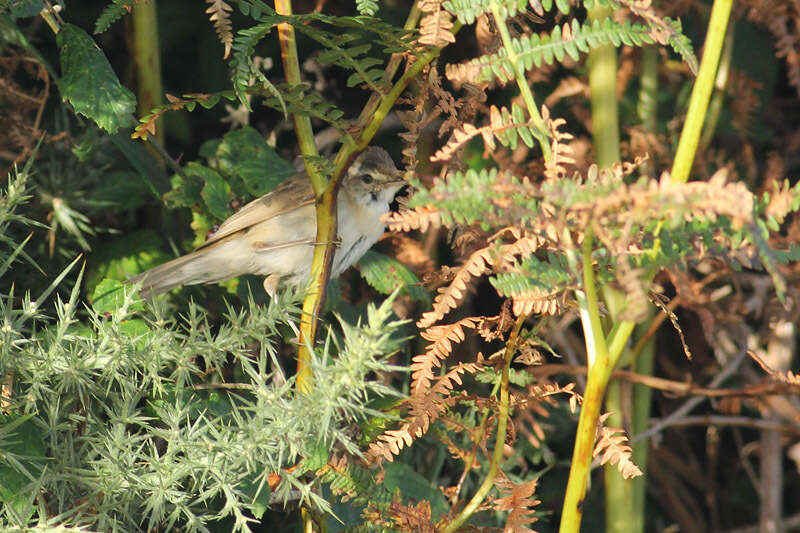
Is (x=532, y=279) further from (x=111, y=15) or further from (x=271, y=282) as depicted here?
(x=271, y=282)

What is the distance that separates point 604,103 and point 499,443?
99 cm

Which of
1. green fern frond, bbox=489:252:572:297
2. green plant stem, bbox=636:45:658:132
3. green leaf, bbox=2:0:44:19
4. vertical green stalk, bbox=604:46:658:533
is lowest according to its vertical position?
vertical green stalk, bbox=604:46:658:533

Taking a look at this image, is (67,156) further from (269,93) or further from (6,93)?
(269,93)

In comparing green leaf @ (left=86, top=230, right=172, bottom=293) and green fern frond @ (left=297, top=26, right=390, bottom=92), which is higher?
green fern frond @ (left=297, top=26, right=390, bottom=92)

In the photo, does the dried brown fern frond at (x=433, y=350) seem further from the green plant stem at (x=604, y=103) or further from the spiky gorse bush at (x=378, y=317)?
the green plant stem at (x=604, y=103)

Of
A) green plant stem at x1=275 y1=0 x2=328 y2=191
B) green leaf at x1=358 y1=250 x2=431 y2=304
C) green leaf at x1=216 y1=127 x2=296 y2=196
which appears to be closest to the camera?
green plant stem at x1=275 y1=0 x2=328 y2=191

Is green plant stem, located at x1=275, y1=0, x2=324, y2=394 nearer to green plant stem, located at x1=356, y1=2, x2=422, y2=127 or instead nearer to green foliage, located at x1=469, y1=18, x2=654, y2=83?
green plant stem, located at x1=356, y1=2, x2=422, y2=127

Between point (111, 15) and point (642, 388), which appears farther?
point (642, 388)

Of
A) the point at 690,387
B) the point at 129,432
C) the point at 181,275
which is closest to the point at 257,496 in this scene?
the point at 129,432

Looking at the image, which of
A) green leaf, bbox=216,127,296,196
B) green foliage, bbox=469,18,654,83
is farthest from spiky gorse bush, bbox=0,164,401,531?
green leaf, bbox=216,127,296,196

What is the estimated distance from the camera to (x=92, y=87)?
4.63ft

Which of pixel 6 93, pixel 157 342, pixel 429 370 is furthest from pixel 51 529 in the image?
pixel 6 93

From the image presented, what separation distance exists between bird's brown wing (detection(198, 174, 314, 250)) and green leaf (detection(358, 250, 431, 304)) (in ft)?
0.92

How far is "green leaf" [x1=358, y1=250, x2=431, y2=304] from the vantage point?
5.93 ft
